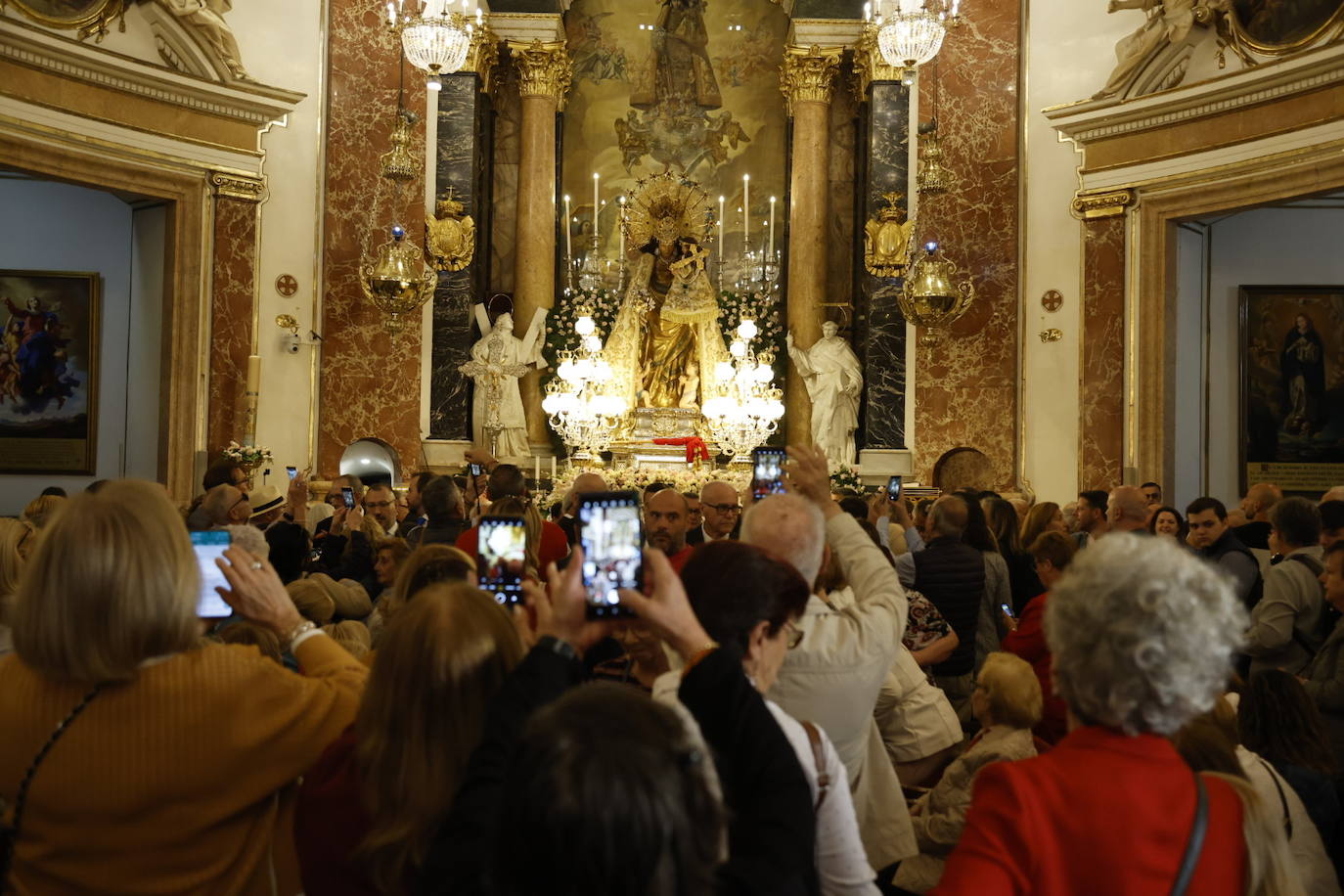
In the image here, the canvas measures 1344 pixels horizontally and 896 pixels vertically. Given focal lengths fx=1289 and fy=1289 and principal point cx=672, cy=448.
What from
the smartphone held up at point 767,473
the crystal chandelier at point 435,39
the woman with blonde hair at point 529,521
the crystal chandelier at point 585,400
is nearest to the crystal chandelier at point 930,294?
the crystal chandelier at point 585,400

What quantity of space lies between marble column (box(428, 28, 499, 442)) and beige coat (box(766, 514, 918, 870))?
1228 centimetres

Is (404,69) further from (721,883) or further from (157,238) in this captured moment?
(721,883)

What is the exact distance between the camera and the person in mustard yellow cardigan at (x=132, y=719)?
229cm

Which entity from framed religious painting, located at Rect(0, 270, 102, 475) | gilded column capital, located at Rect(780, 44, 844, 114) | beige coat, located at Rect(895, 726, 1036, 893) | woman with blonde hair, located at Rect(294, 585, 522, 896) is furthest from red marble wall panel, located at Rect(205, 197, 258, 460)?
woman with blonde hair, located at Rect(294, 585, 522, 896)

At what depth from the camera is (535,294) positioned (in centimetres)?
1622

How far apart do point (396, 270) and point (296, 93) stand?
2.50 metres

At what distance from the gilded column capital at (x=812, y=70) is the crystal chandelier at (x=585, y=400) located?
3952 mm

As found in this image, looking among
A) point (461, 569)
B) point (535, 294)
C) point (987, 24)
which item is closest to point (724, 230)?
point (535, 294)

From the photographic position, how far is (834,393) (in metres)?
15.8

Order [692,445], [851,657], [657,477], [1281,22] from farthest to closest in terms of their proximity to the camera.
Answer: [692,445], [657,477], [1281,22], [851,657]

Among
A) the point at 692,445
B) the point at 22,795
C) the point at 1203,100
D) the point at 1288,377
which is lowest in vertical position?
the point at 22,795

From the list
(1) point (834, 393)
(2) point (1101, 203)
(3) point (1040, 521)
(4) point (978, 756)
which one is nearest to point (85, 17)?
(1) point (834, 393)

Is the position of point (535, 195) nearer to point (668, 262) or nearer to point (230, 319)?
point (668, 262)

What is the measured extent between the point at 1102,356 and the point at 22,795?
13.3 meters
